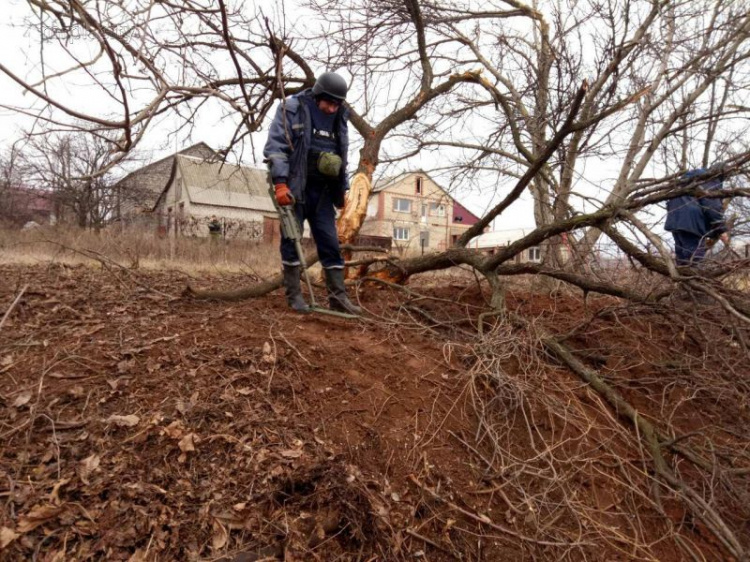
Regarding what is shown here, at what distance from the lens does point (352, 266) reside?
511 cm

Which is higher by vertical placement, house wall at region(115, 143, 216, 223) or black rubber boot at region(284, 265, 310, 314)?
house wall at region(115, 143, 216, 223)

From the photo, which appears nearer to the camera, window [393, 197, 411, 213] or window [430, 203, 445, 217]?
window [430, 203, 445, 217]

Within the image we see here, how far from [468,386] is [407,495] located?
933 millimetres

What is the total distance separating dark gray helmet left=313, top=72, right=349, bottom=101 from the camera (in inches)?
146

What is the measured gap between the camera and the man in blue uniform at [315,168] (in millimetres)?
3699

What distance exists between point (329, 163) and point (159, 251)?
850 centimetres

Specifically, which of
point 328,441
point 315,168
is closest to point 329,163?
point 315,168

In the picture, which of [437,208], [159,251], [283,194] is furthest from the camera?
[437,208]

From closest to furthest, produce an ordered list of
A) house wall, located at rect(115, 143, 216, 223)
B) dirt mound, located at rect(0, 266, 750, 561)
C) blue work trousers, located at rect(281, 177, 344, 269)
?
1. dirt mound, located at rect(0, 266, 750, 561)
2. blue work trousers, located at rect(281, 177, 344, 269)
3. house wall, located at rect(115, 143, 216, 223)

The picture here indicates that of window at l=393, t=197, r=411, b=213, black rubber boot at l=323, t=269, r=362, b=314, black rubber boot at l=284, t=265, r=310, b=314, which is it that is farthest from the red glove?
window at l=393, t=197, r=411, b=213

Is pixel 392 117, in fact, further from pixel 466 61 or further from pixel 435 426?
pixel 435 426

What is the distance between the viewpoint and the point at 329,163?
386 cm

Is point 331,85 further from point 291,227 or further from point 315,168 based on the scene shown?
point 291,227

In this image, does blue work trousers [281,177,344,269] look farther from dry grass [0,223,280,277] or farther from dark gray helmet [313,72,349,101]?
dry grass [0,223,280,277]
